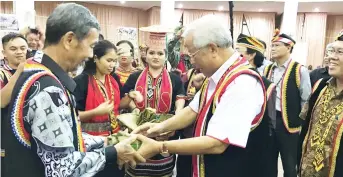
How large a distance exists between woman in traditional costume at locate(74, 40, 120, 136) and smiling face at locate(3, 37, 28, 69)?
2.45ft

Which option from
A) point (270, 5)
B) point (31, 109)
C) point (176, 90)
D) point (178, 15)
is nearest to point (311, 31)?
point (270, 5)

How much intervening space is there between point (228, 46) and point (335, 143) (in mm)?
740

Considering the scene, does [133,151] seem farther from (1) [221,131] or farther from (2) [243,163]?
(2) [243,163]

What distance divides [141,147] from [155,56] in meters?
1.09

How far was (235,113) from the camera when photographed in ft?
4.38

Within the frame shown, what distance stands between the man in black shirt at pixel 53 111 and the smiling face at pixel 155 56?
1.32 meters

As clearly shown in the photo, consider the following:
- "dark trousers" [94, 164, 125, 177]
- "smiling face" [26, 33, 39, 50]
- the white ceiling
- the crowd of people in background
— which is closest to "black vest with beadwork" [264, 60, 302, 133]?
the crowd of people in background

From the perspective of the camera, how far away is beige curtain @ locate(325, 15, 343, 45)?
12047 millimetres

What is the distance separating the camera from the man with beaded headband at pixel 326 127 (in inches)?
65.5

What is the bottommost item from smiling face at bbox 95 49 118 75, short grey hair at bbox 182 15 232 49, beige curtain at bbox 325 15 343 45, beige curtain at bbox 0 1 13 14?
smiling face at bbox 95 49 118 75

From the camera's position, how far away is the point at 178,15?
38.6 feet

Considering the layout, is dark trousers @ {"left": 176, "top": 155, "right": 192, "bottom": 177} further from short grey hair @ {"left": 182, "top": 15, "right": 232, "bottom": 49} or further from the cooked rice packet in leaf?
short grey hair @ {"left": 182, "top": 15, "right": 232, "bottom": 49}

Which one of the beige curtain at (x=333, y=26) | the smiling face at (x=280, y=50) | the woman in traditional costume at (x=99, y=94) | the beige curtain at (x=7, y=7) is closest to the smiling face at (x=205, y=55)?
the woman in traditional costume at (x=99, y=94)

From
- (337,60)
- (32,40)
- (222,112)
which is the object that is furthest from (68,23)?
(32,40)
